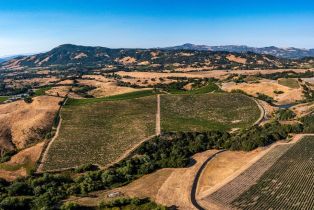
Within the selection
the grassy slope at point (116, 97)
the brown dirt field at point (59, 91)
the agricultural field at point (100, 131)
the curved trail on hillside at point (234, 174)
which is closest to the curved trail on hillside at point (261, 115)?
the curved trail on hillside at point (234, 174)

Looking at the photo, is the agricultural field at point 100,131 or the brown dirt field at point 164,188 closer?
the brown dirt field at point 164,188

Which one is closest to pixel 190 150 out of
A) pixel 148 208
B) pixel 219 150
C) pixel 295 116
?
pixel 219 150

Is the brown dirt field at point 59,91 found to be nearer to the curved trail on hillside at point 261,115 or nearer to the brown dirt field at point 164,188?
the curved trail on hillside at point 261,115

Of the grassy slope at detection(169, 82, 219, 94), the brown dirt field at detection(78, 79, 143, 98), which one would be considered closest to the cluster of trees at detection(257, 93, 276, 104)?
the grassy slope at detection(169, 82, 219, 94)

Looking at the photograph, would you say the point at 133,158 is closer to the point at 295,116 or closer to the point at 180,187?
the point at 180,187

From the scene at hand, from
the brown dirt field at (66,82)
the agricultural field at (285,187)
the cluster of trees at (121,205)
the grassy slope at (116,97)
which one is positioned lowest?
the cluster of trees at (121,205)

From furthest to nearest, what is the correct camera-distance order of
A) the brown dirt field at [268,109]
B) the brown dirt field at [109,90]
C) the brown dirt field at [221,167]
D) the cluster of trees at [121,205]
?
the brown dirt field at [109,90] → the brown dirt field at [268,109] → the brown dirt field at [221,167] → the cluster of trees at [121,205]
